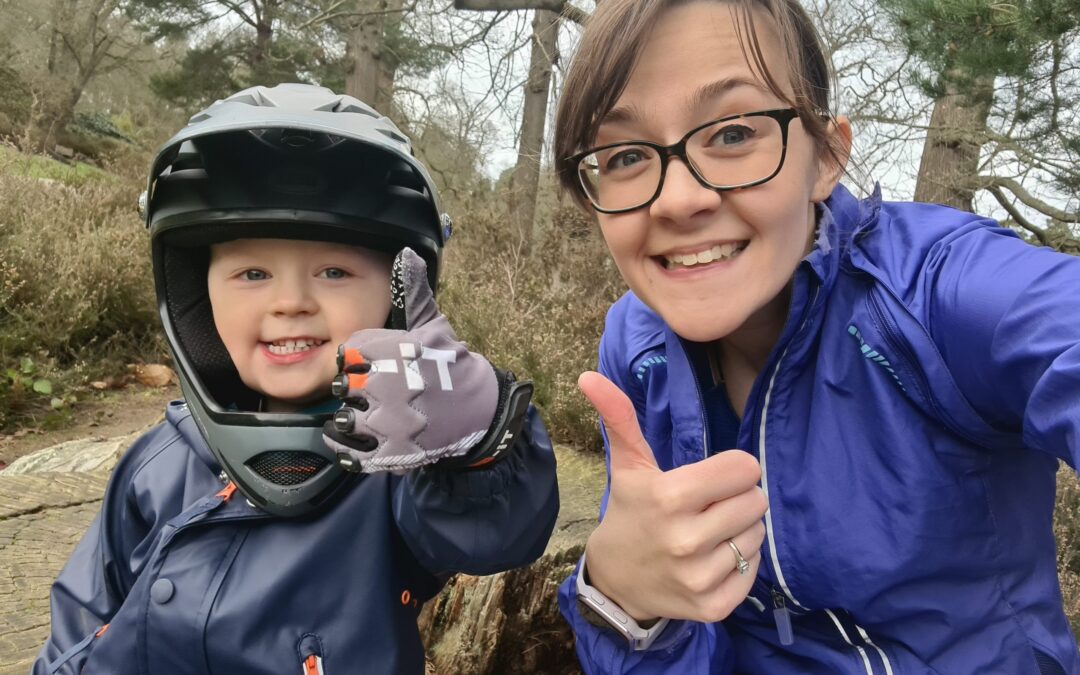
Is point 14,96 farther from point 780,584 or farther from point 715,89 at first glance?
point 780,584

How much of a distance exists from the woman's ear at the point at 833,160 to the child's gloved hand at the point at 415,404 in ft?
2.28

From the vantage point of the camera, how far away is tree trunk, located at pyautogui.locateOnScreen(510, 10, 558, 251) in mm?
6520

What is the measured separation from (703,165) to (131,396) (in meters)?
4.82

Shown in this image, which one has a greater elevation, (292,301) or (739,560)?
(292,301)

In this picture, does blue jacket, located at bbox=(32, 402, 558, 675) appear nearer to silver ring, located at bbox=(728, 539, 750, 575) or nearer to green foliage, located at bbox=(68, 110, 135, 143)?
silver ring, located at bbox=(728, 539, 750, 575)

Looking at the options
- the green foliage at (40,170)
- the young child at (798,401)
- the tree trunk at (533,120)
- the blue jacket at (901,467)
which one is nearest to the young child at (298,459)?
the young child at (798,401)

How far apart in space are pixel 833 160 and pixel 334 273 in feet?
3.26

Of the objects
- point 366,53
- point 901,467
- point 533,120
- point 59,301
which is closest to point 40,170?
point 366,53

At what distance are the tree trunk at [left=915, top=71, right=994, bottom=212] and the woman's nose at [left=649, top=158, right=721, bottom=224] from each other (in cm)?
308

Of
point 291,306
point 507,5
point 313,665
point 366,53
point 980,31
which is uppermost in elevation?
point 507,5

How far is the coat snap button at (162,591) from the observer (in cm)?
121

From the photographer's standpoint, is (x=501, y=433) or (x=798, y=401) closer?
(x=501, y=433)

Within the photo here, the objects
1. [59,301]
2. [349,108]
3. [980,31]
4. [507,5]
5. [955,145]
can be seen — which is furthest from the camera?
[507,5]

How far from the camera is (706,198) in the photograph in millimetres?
1110
